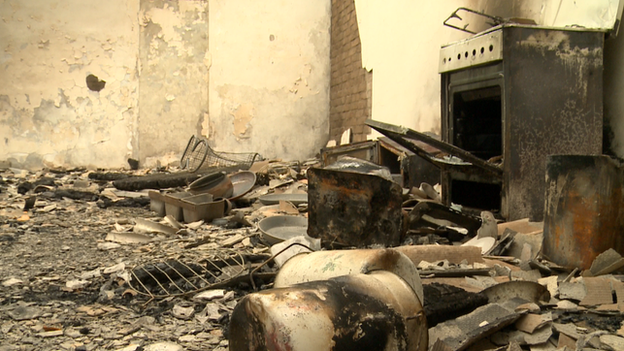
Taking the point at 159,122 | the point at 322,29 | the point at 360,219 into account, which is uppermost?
the point at 322,29

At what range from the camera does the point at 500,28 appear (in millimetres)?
3994

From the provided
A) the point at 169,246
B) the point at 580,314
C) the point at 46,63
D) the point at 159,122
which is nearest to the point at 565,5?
the point at 580,314

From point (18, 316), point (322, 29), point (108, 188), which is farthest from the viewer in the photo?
point (322, 29)

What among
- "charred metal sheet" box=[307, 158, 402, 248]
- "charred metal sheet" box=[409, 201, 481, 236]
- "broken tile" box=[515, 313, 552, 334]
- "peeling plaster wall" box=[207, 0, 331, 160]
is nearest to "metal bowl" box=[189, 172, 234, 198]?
"charred metal sheet" box=[307, 158, 402, 248]

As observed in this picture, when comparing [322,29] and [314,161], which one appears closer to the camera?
[314,161]

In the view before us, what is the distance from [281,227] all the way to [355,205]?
39.7 inches

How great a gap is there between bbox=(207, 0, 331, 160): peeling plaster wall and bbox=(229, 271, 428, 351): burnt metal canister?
360 inches

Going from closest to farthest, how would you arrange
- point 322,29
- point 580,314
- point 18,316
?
Result: point 580,314, point 18,316, point 322,29

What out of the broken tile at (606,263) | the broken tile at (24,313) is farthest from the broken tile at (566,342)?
the broken tile at (24,313)

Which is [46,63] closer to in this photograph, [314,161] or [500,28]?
[314,161]

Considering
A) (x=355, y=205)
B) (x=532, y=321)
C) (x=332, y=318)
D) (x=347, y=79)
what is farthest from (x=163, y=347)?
(x=347, y=79)

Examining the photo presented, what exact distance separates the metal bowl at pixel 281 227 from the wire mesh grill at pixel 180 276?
60 centimetres

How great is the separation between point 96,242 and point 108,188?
3116 mm

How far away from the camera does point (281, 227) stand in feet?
13.8
